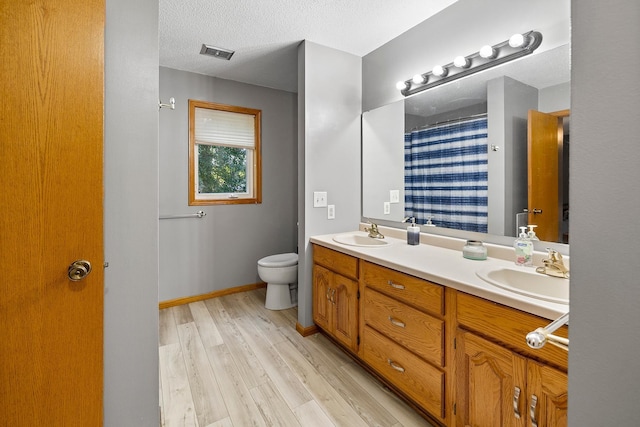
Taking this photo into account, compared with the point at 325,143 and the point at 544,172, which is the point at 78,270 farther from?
the point at 544,172

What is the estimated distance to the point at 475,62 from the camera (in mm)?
1785

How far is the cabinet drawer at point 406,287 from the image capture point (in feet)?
4.37

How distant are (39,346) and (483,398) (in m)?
1.63

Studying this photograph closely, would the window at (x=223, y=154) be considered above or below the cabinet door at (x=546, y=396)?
above

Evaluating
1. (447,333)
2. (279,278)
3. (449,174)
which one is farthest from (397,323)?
(279,278)

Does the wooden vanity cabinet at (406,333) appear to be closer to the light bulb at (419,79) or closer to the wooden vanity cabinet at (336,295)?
the wooden vanity cabinet at (336,295)

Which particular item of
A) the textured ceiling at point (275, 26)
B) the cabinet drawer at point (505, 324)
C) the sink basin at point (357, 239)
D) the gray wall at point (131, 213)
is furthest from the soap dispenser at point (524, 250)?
the gray wall at point (131, 213)

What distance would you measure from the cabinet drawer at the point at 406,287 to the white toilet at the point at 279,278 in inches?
46.6

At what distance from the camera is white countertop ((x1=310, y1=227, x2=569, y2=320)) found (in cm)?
101

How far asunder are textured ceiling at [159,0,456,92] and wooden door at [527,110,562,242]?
1.05m

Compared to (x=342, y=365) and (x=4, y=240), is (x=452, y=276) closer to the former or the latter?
(x=342, y=365)

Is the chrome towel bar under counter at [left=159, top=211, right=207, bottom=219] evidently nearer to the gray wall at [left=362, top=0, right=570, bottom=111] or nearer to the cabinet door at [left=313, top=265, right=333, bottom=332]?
the cabinet door at [left=313, top=265, right=333, bottom=332]

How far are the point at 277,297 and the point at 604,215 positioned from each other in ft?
8.97

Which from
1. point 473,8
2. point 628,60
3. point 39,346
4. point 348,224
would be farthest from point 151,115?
point 473,8
